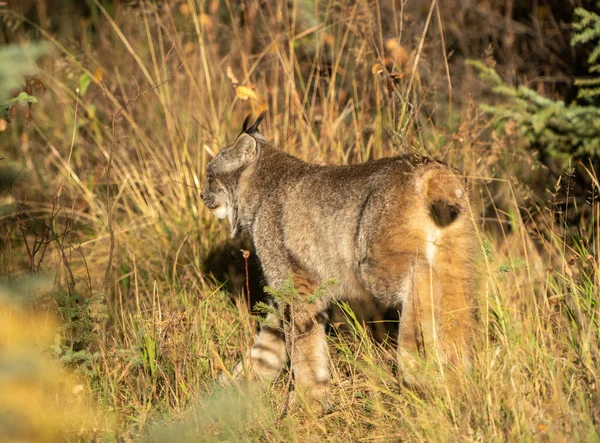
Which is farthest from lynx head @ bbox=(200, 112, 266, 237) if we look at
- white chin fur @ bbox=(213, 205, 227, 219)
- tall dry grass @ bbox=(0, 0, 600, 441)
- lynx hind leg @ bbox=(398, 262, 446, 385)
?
lynx hind leg @ bbox=(398, 262, 446, 385)

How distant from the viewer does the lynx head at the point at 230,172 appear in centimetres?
524

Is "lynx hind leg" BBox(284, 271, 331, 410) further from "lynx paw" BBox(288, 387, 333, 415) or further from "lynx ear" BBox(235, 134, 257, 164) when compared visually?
"lynx ear" BBox(235, 134, 257, 164)

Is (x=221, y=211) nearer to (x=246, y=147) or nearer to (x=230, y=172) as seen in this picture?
(x=230, y=172)

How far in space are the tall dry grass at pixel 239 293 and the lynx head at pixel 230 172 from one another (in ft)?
1.50

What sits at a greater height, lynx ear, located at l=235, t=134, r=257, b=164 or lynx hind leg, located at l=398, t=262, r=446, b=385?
lynx ear, located at l=235, t=134, r=257, b=164

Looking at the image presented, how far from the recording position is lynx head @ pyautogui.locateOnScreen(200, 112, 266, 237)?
5.24 meters

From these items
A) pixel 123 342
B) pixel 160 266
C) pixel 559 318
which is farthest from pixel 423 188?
pixel 160 266

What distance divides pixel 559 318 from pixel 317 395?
136 cm

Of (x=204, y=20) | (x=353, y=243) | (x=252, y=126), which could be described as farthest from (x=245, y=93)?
(x=353, y=243)

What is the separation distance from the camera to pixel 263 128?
652cm

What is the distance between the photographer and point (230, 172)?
5320 mm

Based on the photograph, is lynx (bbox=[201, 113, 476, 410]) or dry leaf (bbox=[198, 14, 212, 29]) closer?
lynx (bbox=[201, 113, 476, 410])

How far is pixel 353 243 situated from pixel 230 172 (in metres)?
1.46

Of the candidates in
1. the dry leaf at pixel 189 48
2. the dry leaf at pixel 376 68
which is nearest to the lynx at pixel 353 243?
the dry leaf at pixel 376 68
